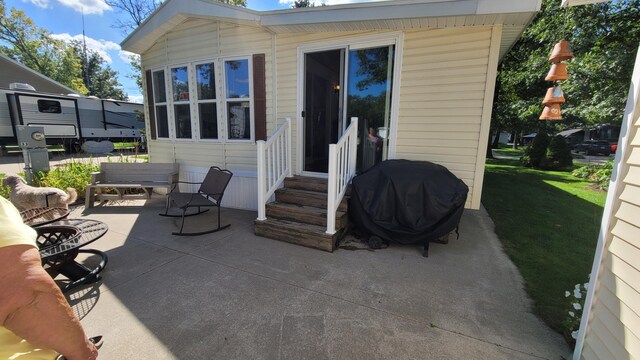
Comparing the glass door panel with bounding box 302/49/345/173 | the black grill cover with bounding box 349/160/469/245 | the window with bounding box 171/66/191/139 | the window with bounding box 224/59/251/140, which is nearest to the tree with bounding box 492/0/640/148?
the glass door panel with bounding box 302/49/345/173

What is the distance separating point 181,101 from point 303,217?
389cm

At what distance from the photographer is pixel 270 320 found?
2113mm

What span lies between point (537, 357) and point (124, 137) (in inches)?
765

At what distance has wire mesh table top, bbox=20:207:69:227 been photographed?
9.75 ft

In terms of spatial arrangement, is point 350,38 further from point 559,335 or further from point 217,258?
point 559,335

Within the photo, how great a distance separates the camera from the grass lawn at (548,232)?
8.45 feet

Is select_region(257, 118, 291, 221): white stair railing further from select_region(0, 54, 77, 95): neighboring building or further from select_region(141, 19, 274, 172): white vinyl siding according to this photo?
select_region(0, 54, 77, 95): neighboring building

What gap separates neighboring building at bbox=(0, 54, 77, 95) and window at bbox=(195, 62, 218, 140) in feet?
48.2

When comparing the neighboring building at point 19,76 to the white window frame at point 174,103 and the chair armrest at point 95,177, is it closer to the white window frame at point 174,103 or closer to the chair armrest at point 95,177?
the chair armrest at point 95,177

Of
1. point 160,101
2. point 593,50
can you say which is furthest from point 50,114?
point 593,50

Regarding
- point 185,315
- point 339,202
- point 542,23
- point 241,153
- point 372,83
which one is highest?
point 542,23

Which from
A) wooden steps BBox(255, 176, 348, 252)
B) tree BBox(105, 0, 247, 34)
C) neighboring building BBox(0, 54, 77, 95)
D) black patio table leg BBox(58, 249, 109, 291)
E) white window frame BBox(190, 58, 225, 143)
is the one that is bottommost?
black patio table leg BBox(58, 249, 109, 291)

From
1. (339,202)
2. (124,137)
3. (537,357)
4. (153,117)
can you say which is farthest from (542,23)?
(124,137)

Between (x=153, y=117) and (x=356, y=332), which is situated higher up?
(x=153, y=117)
